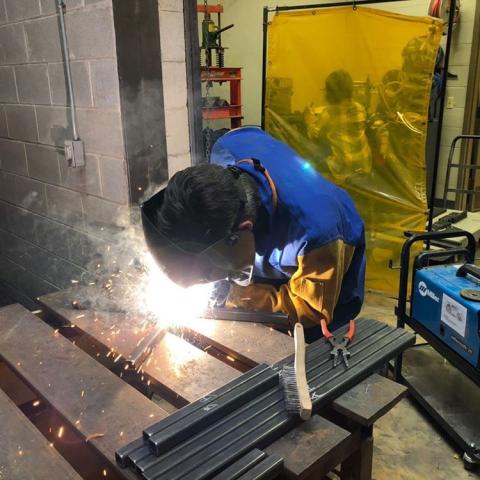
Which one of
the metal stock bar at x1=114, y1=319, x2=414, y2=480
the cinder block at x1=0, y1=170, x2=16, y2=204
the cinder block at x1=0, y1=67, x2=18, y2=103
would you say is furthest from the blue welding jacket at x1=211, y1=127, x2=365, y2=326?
the cinder block at x1=0, y1=170, x2=16, y2=204

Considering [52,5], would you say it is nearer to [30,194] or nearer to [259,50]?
[30,194]

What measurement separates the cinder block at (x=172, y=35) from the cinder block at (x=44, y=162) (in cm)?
81

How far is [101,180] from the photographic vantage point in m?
2.26

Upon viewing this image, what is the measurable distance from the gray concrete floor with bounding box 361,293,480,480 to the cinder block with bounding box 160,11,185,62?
203 centimetres

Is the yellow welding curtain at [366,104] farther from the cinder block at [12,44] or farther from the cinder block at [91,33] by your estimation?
the cinder block at [91,33]

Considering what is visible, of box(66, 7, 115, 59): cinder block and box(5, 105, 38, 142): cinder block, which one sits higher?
box(66, 7, 115, 59): cinder block

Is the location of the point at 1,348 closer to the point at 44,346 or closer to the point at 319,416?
the point at 44,346

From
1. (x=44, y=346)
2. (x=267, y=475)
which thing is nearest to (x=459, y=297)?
(x=267, y=475)

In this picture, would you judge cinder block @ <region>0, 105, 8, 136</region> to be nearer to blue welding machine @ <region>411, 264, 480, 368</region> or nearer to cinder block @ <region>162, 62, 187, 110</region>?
cinder block @ <region>162, 62, 187, 110</region>

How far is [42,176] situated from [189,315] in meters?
1.55

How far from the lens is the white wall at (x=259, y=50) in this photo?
5.00 metres

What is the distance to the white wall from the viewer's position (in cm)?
500

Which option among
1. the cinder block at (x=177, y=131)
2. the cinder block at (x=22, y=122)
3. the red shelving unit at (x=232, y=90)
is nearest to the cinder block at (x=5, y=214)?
the cinder block at (x=22, y=122)

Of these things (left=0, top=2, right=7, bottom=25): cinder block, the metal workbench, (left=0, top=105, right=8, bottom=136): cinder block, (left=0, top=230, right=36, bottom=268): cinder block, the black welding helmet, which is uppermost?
(left=0, top=2, right=7, bottom=25): cinder block
